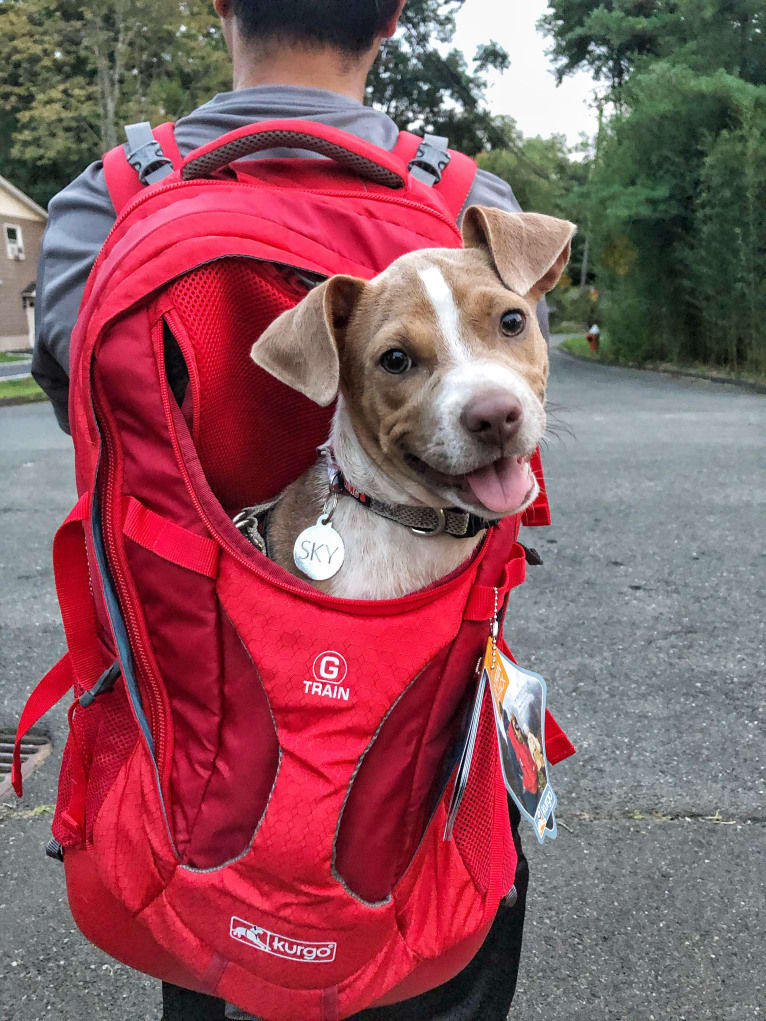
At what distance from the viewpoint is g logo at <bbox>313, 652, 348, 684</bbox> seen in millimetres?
1505

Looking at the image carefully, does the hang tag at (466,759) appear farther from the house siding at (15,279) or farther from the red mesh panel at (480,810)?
the house siding at (15,279)

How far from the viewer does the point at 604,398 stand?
14992 mm

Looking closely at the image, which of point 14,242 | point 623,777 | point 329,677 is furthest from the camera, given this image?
point 14,242

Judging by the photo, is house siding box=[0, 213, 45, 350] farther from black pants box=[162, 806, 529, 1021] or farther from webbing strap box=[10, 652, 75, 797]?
black pants box=[162, 806, 529, 1021]

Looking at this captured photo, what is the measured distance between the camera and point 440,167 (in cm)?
194

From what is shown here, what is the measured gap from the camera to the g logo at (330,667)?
1505mm

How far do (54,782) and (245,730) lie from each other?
2.28m

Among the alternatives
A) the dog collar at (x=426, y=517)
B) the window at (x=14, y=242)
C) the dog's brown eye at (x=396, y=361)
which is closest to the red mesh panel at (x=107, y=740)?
the dog collar at (x=426, y=517)

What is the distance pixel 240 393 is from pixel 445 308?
437 millimetres

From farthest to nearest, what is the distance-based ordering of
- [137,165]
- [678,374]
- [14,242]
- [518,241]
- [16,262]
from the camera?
[16,262] → [14,242] → [678,374] → [518,241] → [137,165]

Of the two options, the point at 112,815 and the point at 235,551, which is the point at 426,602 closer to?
the point at 235,551

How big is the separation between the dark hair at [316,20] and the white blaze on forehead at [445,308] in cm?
60

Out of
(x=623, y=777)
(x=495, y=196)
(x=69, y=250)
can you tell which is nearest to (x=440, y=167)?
(x=495, y=196)

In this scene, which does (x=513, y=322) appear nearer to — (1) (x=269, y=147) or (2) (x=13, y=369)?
(1) (x=269, y=147)
